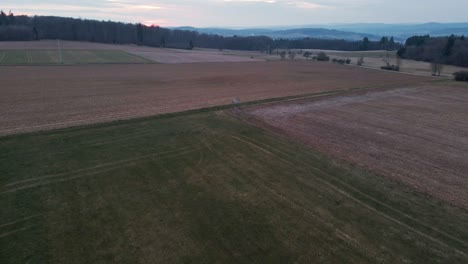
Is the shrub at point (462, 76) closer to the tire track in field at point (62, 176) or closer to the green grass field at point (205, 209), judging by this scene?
the green grass field at point (205, 209)

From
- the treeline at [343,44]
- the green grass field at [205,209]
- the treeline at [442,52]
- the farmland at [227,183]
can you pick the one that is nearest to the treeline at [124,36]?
the treeline at [343,44]

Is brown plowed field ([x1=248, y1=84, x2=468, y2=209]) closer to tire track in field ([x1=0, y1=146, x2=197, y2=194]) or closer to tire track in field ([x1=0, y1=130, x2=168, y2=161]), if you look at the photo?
tire track in field ([x1=0, y1=130, x2=168, y2=161])

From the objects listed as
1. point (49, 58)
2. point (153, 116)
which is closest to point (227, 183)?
point (153, 116)

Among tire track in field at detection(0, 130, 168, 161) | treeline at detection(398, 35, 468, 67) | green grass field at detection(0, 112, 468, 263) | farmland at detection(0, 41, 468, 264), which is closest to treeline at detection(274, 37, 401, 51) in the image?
treeline at detection(398, 35, 468, 67)

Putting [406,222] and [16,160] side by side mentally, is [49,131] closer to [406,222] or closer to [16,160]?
[16,160]

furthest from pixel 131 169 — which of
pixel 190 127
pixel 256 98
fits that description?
pixel 256 98

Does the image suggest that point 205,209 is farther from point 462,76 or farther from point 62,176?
point 462,76
